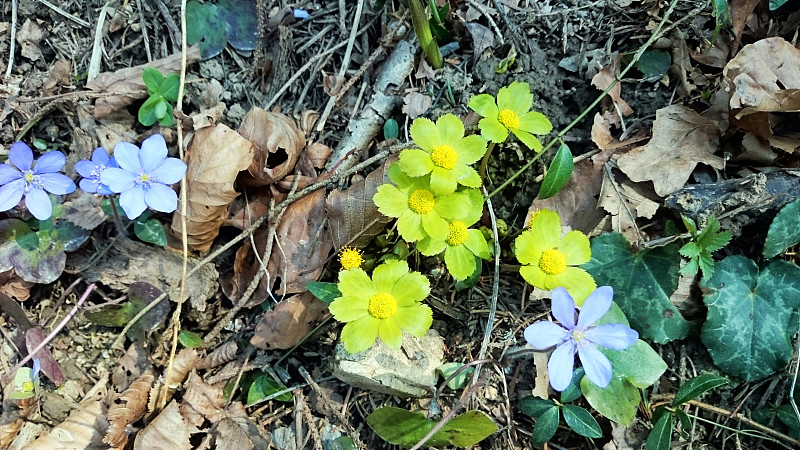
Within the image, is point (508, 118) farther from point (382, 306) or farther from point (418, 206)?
point (382, 306)

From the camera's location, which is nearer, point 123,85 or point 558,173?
point 558,173

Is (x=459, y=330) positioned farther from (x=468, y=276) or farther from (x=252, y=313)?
(x=252, y=313)

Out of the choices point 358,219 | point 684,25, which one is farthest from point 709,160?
point 358,219

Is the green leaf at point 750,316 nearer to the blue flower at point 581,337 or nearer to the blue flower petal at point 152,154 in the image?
the blue flower at point 581,337

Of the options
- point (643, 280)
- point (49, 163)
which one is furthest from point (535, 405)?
point (49, 163)

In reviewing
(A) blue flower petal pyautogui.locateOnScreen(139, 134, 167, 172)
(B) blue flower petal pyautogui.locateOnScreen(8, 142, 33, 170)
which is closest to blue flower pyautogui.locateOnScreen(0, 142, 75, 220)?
(B) blue flower petal pyautogui.locateOnScreen(8, 142, 33, 170)

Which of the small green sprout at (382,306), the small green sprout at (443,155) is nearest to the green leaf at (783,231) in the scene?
the small green sprout at (443,155)
